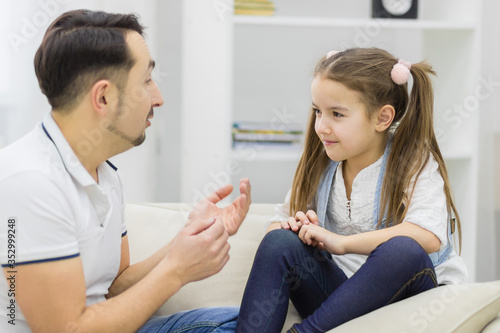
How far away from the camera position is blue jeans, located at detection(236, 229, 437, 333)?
1157mm

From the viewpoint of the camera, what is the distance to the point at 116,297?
1.06 m

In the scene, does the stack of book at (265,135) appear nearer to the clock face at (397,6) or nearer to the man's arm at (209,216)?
the clock face at (397,6)

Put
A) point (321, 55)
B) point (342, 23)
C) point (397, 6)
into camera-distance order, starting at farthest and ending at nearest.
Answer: point (321, 55) < point (397, 6) < point (342, 23)

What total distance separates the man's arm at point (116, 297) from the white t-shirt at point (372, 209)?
0.43 m

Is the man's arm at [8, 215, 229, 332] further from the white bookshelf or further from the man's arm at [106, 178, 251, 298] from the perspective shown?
the white bookshelf

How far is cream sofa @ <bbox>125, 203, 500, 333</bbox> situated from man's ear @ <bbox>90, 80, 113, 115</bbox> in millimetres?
510

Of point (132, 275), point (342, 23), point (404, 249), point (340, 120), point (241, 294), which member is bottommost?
point (241, 294)

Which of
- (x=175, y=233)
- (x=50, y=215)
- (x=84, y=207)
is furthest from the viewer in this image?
(x=175, y=233)

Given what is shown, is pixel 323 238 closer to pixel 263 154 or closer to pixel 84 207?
pixel 84 207

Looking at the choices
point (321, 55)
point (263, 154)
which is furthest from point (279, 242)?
point (321, 55)

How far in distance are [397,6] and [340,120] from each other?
46.1 inches

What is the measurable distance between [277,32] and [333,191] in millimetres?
1386

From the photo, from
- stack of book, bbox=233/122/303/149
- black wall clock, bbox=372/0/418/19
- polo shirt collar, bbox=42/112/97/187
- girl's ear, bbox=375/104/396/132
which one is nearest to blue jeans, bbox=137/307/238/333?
polo shirt collar, bbox=42/112/97/187

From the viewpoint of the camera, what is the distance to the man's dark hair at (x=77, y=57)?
105 cm
